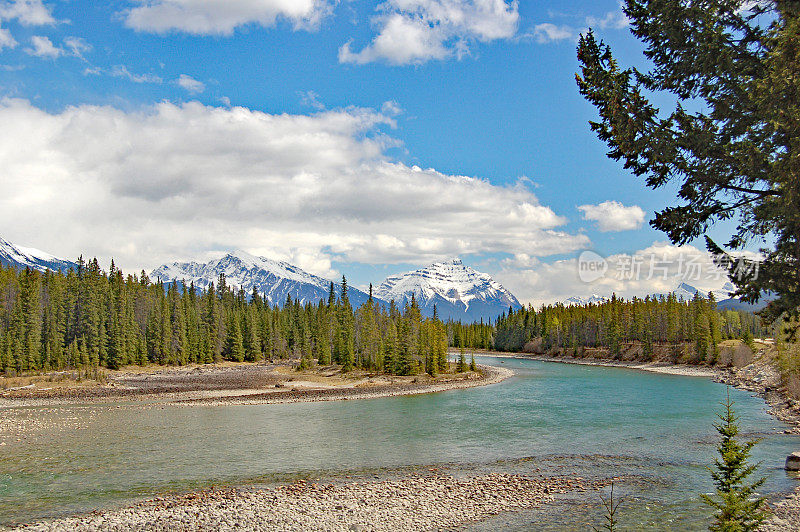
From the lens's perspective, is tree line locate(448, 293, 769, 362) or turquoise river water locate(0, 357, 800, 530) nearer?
turquoise river water locate(0, 357, 800, 530)

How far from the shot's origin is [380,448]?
1276 inches

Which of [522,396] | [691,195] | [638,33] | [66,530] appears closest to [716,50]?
[638,33]

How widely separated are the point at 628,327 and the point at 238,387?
111222 mm

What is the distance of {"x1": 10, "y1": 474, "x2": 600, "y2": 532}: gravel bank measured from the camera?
18812 mm

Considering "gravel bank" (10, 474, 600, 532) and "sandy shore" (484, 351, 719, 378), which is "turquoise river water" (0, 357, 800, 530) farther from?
"sandy shore" (484, 351, 719, 378)

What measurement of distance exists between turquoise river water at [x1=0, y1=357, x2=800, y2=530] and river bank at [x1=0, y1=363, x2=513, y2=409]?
20.1ft

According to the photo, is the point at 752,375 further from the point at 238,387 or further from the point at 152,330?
the point at 152,330

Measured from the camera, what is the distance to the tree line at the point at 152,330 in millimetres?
83875

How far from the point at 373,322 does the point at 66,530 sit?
8070 cm

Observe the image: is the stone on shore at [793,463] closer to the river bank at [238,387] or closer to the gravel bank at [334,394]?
the gravel bank at [334,394]

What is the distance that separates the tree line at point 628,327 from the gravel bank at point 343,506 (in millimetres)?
97065

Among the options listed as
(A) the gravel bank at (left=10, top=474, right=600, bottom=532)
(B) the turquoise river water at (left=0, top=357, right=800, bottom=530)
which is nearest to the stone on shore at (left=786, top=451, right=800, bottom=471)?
(B) the turquoise river water at (left=0, top=357, right=800, bottom=530)

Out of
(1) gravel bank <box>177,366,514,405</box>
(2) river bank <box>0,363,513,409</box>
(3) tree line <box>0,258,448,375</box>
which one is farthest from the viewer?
(3) tree line <box>0,258,448,375</box>

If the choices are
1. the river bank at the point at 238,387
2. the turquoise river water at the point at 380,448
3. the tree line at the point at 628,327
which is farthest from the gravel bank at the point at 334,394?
the tree line at the point at 628,327
